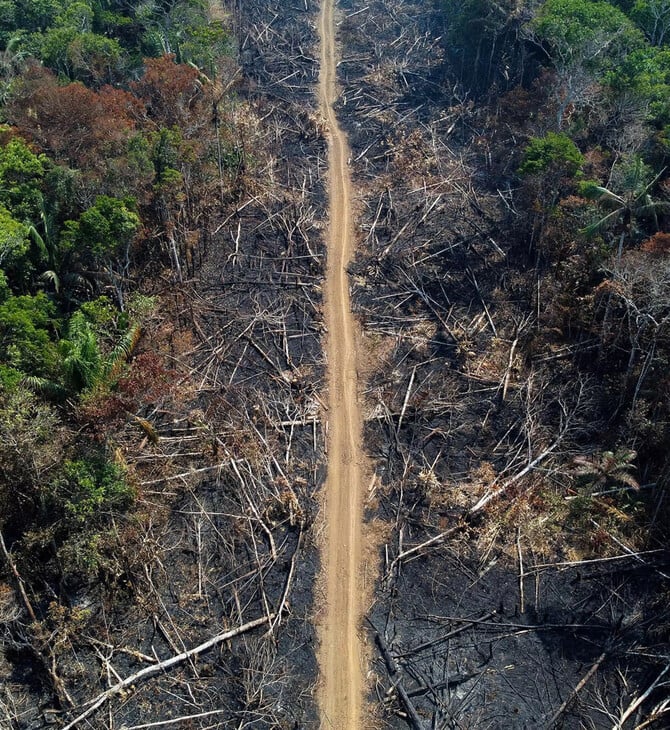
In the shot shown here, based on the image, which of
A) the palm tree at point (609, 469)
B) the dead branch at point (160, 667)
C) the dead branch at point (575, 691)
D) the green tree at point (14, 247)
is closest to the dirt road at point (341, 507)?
the dead branch at point (160, 667)

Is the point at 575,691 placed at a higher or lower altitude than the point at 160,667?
lower

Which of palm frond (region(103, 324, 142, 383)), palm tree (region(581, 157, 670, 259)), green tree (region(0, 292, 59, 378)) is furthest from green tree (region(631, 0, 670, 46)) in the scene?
green tree (region(0, 292, 59, 378))

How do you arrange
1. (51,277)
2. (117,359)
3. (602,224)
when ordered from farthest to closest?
(51,277), (602,224), (117,359)

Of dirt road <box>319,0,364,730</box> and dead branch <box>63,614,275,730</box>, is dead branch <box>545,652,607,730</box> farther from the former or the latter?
Answer: dead branch <box>63,614,275,730</box>

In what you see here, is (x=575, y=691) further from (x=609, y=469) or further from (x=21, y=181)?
(x=21, y=181)

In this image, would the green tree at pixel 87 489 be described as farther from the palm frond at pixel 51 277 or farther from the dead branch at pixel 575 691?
the dead branch at pixel 575 691

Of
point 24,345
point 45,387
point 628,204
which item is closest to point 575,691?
point 628,204
